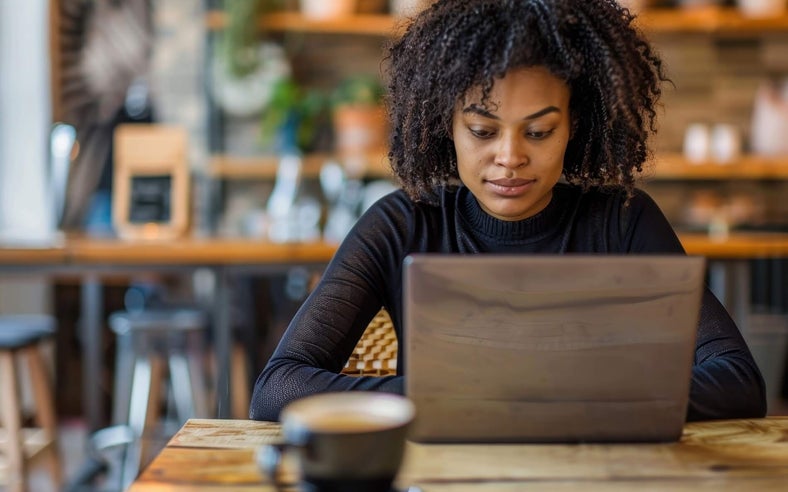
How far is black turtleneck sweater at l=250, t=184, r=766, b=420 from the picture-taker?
125 cm

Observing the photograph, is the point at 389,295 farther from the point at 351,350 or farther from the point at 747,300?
the point at 747,300

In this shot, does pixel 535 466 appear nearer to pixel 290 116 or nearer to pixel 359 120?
pixel 359 120

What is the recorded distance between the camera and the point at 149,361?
3.07m

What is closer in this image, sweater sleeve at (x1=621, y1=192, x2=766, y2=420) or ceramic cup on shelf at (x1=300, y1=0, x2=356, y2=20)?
sweater sleeve at (x1=621, y1=192, x2=766, y2=420)

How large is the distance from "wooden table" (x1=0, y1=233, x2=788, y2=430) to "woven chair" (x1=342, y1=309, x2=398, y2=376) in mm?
1389

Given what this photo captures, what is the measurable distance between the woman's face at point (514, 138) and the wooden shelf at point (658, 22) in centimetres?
280

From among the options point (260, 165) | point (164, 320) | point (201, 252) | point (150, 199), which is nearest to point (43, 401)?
point (164, 320)

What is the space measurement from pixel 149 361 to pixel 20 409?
0.51m

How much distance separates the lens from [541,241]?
1.44 metres

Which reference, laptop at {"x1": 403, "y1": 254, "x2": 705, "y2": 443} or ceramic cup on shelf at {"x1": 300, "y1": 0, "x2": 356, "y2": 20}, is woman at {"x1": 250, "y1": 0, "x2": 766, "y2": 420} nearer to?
laptop at {"x1": 403, "y1": 254, "x2": 705, "y2": 443}

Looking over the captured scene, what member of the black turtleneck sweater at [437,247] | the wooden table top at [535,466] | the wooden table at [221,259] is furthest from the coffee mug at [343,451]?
the wooden table at [221,259]

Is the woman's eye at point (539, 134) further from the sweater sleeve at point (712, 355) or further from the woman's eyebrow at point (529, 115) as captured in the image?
the sweater sleeve at point (712, 355)

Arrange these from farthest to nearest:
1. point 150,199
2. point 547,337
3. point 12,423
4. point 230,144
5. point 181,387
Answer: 1. point 230,144
2. point 181,387
3. point 150,199
4. point 12,423
5. point 547,337

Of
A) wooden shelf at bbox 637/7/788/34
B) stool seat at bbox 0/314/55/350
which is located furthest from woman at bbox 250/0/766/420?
wooden shelf at bbox 637/7/788/34
